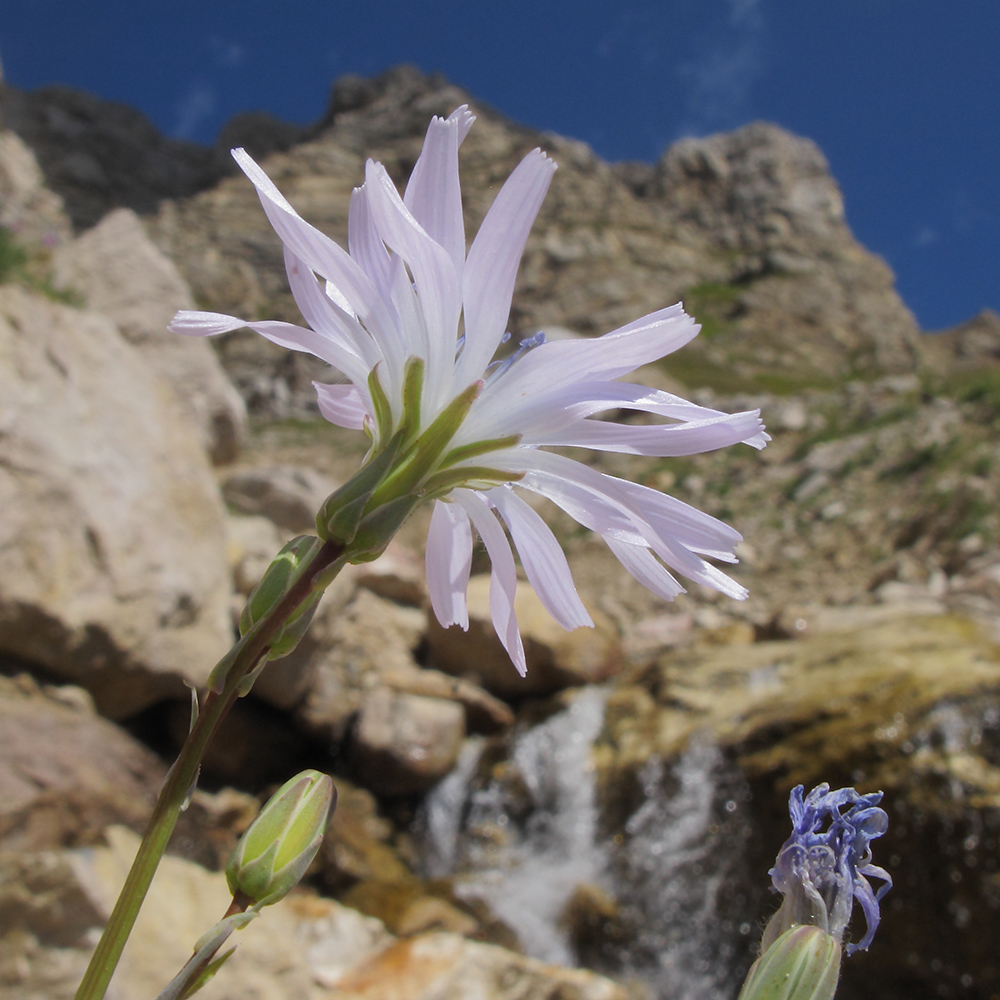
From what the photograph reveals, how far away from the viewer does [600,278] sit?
43.4 meters

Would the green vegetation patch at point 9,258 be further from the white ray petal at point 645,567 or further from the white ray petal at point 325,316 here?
the white ray petal at point 645,567

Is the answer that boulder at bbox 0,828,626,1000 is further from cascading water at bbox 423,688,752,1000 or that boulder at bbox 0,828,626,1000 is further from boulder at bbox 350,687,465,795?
boulder at bbox 350,687,465,795

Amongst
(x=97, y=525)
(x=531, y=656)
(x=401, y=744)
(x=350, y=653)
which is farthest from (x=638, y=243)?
(x=97, y=525)

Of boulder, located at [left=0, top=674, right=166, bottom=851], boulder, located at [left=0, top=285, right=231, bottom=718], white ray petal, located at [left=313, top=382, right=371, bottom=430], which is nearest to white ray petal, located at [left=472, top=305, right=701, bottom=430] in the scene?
white ray petal, located at [left=313, top=382, right=371, bottom=430]

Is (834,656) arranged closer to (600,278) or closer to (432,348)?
(432,348)

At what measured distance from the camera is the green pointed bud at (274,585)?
695 mm

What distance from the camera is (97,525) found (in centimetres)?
605

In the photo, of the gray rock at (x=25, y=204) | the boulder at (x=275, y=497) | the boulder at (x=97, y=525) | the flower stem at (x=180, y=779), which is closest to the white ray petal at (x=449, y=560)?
the flower stem at (x=180, y=779)

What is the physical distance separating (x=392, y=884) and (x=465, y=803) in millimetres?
1511

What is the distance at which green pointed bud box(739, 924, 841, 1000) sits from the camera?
2.46 feet

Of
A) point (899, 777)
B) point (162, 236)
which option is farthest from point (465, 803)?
point (162, 236)

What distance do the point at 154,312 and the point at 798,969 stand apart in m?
12.8

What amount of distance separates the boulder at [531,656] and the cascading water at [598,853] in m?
0.63

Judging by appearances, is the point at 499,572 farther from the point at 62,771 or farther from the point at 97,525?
the point at 97,525
